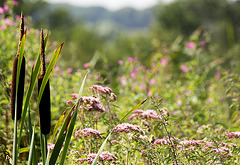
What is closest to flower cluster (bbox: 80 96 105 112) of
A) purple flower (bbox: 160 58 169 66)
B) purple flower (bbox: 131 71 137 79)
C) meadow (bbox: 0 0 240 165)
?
meadow (bbox: 0 0 240 165)

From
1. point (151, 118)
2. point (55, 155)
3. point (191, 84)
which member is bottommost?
point (55, 155)

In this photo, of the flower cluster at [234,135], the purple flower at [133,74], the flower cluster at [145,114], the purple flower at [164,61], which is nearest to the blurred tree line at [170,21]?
the purple flower at [164,61]

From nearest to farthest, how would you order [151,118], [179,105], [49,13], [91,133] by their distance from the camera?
[91,133] < [151,118] < [179,105] < [49,13]

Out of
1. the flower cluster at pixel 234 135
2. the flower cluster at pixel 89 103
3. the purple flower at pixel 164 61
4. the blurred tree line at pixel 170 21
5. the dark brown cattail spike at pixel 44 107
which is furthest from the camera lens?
the blurred tree line at pixel 170 21

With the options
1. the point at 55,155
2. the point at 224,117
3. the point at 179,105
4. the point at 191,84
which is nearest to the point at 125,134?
the point at 55,155

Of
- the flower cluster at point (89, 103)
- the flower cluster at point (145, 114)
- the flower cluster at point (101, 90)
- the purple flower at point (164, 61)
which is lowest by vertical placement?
the flower cluster at point (145, 114)

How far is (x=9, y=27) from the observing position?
4770mm

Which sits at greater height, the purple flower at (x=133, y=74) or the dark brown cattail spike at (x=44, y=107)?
the purple flower at (x=133, y=74)

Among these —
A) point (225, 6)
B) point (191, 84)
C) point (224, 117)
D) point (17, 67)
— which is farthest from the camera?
point (225, 6)

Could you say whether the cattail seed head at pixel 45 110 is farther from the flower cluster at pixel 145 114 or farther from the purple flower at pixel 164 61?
the purple flower at pixel 164 61

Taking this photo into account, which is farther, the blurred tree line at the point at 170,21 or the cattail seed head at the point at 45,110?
the blurred tree line at the point at 170,21

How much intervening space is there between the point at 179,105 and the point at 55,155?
106 inches

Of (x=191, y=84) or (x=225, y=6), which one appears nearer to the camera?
(x=191, y=84)

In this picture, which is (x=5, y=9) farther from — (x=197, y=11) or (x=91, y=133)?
(x=197, y=11)
